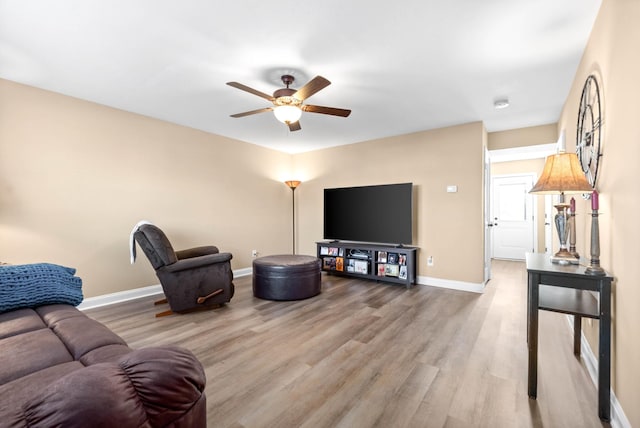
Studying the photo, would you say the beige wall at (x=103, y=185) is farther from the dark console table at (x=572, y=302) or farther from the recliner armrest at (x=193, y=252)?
the dark console table at (x=572, y=302)

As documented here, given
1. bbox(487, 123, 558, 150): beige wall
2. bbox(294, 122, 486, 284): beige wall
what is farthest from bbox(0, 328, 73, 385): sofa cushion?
bbox(487, 123, 558, 150): beige wall

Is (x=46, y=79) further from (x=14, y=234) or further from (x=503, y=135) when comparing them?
(x=503, y=135)

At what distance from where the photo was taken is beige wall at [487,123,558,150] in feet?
13.7

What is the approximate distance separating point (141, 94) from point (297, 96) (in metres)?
1.87

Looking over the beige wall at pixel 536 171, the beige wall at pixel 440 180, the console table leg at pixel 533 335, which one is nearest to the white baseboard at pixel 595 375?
the console table leg at pixel 533 335

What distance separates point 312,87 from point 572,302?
2342 mm

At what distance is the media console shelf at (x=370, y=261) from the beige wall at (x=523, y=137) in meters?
2.12

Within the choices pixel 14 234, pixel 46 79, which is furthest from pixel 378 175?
pixel 14 234

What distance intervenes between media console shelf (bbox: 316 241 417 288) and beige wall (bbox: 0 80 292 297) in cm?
155

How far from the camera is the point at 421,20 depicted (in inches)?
78.2

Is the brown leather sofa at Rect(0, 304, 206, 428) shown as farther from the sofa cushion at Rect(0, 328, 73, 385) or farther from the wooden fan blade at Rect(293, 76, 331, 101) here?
the wooden fan blade at Rect(293, 76, 331, 101)

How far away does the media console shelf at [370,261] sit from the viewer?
4395mm

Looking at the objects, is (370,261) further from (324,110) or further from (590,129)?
(590,129)

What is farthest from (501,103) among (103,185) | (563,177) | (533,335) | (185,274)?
(103,185)
